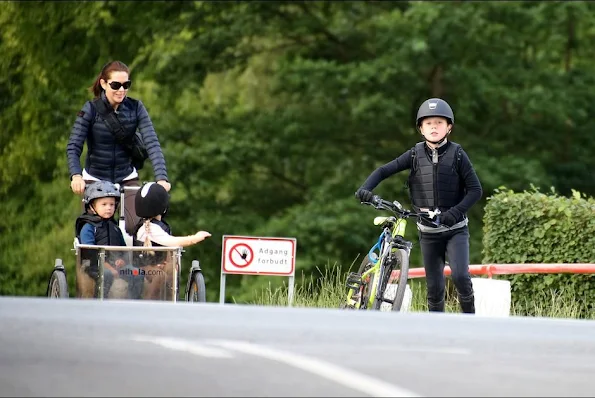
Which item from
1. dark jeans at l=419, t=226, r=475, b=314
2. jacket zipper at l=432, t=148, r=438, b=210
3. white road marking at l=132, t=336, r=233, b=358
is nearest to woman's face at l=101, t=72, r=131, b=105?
jacket zipper at l=432, t=148, r=438, b=210

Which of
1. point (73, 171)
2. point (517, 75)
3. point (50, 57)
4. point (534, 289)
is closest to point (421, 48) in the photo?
point (517, 75)

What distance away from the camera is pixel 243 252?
14078 millimetres

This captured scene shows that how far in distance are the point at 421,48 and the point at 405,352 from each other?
2551 centimetres

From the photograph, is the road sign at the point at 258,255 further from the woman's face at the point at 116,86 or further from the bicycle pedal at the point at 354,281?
the woman's face at the point at 116,86

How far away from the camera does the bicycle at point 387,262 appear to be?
10664 millimetres

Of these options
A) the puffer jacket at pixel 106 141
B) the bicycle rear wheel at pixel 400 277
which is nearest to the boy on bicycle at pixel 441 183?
the bicycle rear wheel at pixel 400 277

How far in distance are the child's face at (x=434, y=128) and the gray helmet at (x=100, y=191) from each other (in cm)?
208

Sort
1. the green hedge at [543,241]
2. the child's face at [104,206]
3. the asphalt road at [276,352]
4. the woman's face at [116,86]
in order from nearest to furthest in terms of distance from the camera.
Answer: the asphalt road at [276,352] < the child's face at [104,206] < the woman's face at [116,86] < the green hedge at [543,241]

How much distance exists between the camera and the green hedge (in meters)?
15.2

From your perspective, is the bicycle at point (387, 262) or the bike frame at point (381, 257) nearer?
the bicycle at point (387, 262)

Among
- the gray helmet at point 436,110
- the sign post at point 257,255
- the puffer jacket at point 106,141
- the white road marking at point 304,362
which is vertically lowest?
the white road marking at point 304,362

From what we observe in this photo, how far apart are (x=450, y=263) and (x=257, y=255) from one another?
11.4 feet

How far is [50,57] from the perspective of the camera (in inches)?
→ 1415

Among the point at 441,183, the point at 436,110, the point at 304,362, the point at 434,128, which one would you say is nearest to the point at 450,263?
the point at 441,183
